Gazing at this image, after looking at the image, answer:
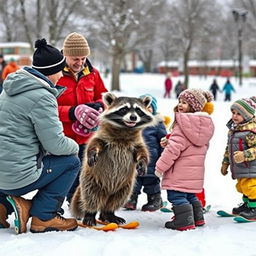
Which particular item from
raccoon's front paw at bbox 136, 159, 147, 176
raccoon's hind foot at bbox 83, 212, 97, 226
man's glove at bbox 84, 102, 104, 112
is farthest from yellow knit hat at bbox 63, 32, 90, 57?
raccoon's hind foot at bbox 83, 212, 97, 226

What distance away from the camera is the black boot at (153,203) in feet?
17.6

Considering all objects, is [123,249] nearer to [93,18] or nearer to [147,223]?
[147,223]

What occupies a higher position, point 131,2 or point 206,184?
point 131,2

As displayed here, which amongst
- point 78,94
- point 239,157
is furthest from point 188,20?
point 239,157

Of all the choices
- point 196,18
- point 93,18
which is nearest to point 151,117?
point 93,18

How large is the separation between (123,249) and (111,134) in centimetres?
118

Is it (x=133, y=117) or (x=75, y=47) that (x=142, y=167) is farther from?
(x=75, y=47)

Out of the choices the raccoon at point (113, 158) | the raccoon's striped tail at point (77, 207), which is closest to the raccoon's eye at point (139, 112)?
the raccoon at point (113, 158)

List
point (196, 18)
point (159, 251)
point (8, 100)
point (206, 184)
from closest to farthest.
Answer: point (159, 251) < point (8, 100) < point (206, 184) < point (196, 18)

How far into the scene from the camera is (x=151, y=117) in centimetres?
439

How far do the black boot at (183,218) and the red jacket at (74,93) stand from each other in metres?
1.34

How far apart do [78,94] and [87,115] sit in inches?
17.3

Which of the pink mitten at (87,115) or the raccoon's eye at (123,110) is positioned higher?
the raccoon's eye at (123,110)

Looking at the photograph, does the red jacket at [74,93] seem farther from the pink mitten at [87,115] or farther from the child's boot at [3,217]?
the child's boot at [3,217]
